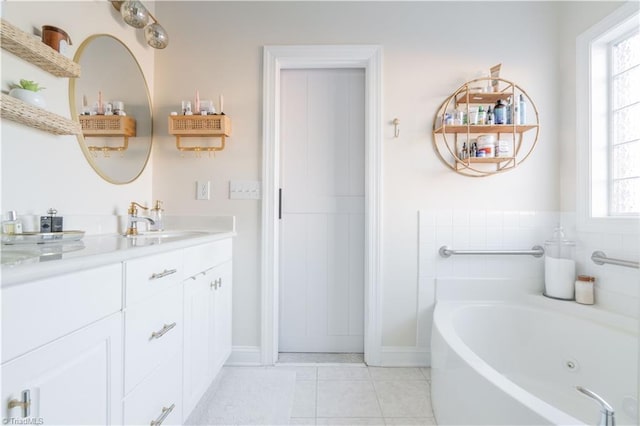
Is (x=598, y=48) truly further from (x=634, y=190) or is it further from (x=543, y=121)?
(x=634, y=190)

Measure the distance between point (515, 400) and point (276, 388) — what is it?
1287mm

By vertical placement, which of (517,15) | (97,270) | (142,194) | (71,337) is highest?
(517,15)

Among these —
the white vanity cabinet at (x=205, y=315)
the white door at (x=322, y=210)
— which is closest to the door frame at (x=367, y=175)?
the white door at (x=322, y=210)

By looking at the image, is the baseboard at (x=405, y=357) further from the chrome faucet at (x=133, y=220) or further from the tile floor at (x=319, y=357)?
the chrome faucet at (x=133, y=220)

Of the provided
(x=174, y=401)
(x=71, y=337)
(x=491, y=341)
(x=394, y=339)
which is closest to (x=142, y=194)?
(x=174, y=401)

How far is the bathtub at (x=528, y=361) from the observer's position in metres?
0.98

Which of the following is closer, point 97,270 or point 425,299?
point 97,270

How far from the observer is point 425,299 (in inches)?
77.1

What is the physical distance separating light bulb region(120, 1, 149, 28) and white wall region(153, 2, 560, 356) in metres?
0.38

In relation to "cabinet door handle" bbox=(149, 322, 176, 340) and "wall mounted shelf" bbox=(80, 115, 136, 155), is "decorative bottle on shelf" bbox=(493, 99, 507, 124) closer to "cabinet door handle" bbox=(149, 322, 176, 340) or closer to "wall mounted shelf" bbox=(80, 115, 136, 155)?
"cabinet door handle" bbox=(149, 322, 176, 340)

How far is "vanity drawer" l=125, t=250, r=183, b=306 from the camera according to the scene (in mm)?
893

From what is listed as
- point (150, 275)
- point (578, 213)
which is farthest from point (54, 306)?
point (578, 213)

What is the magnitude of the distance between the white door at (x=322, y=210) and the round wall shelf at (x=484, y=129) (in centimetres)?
58

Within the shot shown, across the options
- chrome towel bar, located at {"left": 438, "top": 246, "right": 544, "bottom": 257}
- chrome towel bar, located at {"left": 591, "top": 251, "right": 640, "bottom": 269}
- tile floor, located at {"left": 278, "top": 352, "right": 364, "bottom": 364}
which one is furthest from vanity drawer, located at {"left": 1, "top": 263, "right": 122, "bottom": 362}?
chrome towel bar, located at {"left": 591, "top": 251, "right": 640, "bottom": 269}
